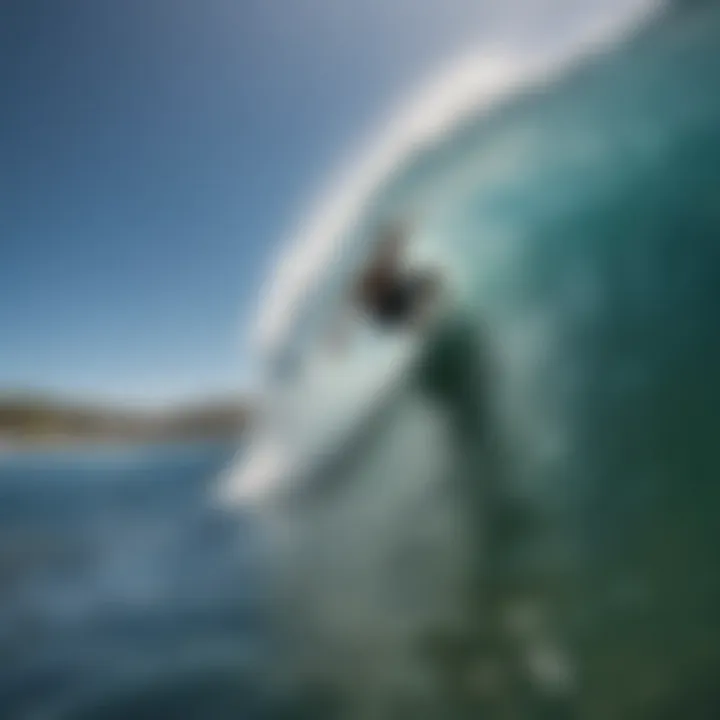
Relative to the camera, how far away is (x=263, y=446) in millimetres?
2756

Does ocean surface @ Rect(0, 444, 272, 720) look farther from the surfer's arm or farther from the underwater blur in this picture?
the surfer's arm

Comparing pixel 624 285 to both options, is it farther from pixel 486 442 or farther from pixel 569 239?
pixel 486 442

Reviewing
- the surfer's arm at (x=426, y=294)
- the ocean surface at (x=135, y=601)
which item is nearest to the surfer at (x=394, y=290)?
the surfer's arm at (x=426, y=294)

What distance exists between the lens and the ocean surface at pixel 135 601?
76.0 inches

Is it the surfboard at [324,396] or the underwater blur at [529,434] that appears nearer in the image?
the underwater blur at [529,434]

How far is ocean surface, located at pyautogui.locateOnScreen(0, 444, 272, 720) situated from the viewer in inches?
76.0

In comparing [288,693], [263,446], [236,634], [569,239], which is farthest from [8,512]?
[569,239]

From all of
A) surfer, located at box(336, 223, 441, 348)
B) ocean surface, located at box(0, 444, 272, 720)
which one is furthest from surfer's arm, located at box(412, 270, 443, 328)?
ocean surface, located at box(0, 444, 272, 720)

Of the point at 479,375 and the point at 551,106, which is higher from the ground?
the point at 551,106

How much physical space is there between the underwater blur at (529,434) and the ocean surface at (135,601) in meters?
0.13

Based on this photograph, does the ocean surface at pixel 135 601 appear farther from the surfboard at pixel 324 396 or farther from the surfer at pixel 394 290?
the surfer at pixel 394 290

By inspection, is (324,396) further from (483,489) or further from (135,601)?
(135,601)

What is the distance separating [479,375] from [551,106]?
106cm

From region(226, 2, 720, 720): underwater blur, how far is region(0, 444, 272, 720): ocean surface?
133 mm
